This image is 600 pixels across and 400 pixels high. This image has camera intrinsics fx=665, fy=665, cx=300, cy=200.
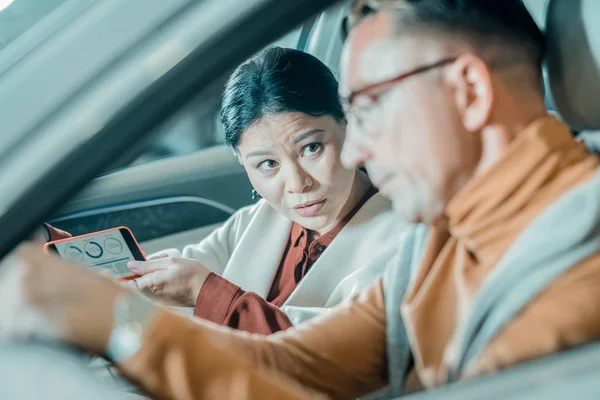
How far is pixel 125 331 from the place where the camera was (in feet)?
2.72

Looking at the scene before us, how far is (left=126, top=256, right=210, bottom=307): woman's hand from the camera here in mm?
1164

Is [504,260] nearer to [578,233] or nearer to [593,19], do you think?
[578,233]

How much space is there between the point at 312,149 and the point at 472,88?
31 centimetres

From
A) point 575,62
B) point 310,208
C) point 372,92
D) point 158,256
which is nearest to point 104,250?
point 158,256

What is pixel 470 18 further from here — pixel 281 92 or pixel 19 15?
pixel 19 15

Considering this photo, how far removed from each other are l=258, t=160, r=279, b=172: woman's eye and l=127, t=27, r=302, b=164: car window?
0.31 ft

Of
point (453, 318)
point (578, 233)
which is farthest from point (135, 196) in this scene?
point (578, 233)

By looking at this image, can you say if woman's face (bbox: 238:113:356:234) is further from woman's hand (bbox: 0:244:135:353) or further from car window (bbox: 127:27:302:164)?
woman's hand (bbox: 0:244:135:353)

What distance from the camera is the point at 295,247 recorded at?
1233mm

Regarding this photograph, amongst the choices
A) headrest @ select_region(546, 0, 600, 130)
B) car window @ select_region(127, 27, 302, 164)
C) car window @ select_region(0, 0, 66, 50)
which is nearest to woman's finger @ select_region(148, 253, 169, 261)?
car window @ select_region(127, 27, 302, 164)

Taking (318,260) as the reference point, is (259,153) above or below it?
above

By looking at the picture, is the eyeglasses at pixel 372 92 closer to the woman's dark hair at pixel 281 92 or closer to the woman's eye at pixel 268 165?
the woman's dark hair at pixel 281 92

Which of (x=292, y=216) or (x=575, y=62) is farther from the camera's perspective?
(x=292, y=216)

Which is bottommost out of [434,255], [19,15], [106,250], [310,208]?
[434,255]
